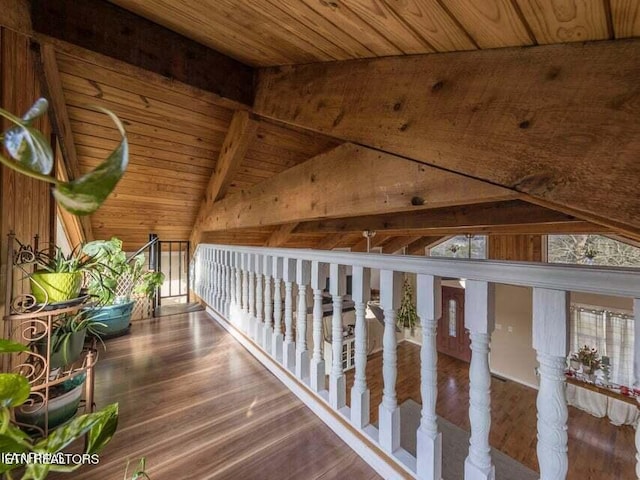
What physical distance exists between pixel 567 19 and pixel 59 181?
0.97 m

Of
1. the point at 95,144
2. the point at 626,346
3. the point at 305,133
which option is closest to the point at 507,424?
the point at 626,346

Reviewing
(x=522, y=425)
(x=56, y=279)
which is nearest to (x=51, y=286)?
(x=56, y=279)

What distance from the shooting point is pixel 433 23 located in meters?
0.76

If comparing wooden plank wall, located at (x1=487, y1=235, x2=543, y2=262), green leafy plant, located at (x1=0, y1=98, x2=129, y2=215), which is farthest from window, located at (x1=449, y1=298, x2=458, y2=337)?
green leafy plant, located at (x1=0, y1=98, x2=129, y2=215)

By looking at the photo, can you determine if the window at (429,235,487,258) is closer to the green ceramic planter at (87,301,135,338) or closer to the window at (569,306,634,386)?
the window at (569,306,634,386)

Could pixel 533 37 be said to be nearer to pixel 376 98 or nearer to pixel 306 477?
pixel 376 98

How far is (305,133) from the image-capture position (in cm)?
275

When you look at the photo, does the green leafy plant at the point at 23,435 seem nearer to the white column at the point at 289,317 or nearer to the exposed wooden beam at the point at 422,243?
the white column at the point at 289,317

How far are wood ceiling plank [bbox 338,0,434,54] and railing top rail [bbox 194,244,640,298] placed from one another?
680 millimetres

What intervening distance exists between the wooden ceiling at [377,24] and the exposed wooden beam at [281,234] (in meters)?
3.24

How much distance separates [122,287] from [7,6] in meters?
2.08

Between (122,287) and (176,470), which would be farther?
(122,287)

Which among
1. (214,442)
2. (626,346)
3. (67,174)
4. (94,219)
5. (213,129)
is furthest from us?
(626,346)

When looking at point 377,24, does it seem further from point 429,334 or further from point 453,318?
point 453,318
